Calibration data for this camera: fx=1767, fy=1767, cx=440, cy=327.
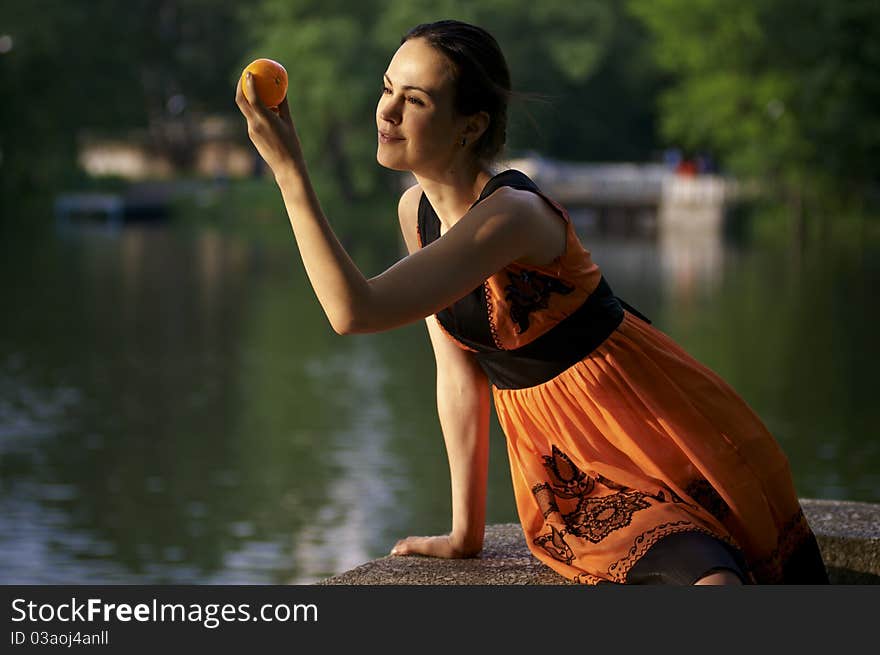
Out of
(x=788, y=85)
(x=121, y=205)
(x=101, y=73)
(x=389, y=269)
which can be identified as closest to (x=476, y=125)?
(x=389, y=269)

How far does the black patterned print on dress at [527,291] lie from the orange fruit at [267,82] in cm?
52

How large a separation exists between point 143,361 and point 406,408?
4.40 meters

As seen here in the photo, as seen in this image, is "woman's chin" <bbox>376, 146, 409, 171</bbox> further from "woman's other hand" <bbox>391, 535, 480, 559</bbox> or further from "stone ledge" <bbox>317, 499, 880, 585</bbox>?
"woman's other hand" <bbox>391, 535, 480, 559</bbox>

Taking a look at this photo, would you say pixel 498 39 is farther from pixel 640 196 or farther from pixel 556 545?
pixel 556 545

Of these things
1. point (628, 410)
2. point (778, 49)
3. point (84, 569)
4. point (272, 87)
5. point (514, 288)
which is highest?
point (778, 49)

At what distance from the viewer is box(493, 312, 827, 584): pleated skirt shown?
3.10m

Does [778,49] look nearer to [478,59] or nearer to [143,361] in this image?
[143,361]

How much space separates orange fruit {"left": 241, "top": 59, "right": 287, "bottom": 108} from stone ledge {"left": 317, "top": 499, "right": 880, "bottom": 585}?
3.15 feet

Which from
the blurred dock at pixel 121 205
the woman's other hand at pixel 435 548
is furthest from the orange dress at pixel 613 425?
the blurred dock at pixel 121 205

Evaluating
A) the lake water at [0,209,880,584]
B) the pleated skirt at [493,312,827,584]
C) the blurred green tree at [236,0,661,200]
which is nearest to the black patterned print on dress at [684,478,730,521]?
the pleated skirt at [493,312,827,584]

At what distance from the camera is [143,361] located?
19469 mm

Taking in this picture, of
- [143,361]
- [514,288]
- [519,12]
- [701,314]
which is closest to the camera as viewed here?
[514,288]

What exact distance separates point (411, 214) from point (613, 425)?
58cm
